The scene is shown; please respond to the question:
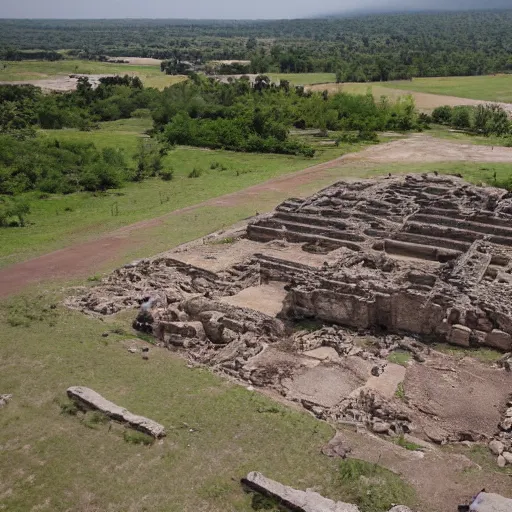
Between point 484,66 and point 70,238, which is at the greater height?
point 484,66

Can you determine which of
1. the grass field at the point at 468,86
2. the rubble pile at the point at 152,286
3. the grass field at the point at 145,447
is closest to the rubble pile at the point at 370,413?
the grass field at the point at 145,447

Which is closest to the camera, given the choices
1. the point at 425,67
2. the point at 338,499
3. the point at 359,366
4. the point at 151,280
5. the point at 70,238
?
the point at 338,499

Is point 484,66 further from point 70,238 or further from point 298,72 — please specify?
point 70,238

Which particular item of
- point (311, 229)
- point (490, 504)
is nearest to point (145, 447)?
point (490, 504)

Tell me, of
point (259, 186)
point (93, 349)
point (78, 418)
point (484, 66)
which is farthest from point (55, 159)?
point (484, 66)

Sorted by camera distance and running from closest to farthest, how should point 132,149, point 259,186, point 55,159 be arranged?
point 259,186 < point 55,159 < point 132,149

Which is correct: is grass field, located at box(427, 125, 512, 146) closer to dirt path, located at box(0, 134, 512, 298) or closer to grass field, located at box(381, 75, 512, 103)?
dirt path, located at box(0, 134, 512, 298)

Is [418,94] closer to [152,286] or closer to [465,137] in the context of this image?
[465,137]

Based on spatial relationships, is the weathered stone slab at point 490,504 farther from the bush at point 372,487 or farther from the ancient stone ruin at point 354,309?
the ancient stone ruin at point 354,309
